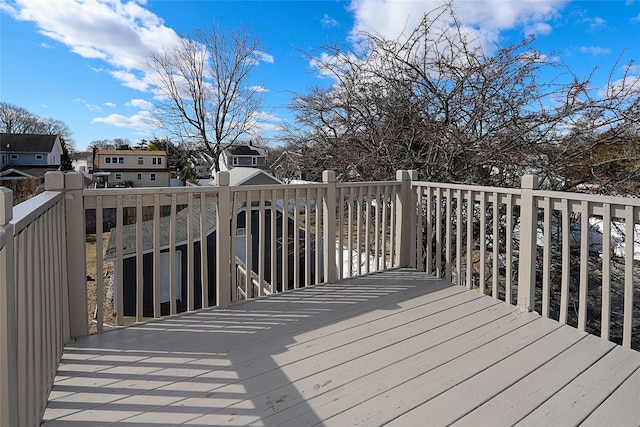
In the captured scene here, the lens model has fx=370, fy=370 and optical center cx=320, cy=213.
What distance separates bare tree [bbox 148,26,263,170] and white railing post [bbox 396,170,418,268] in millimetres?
10919

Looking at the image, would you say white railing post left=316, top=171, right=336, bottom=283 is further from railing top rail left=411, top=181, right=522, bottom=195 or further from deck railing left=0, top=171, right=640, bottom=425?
railing top rail left=411, top=181, right=522, bottom=195

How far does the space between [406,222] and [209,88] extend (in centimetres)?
1208

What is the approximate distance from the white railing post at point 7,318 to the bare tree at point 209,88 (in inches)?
516

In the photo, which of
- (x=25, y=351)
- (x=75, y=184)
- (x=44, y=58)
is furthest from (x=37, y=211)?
(x=44, y=58)

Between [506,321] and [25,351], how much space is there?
2.72 meters

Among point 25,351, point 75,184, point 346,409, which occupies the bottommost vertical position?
point 346,409

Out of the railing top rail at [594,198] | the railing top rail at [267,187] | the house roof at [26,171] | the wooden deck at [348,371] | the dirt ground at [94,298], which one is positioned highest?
the house roof at [26,171]

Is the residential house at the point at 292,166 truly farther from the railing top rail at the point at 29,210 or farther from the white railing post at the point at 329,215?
the railing top rail at the point at 29,210

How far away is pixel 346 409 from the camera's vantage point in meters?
1.64

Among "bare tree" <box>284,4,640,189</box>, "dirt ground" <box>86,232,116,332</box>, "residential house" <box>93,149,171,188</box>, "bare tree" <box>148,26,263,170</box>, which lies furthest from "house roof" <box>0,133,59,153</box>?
"bare tree" <box>284,4,640,189</box>

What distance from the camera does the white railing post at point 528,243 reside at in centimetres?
276

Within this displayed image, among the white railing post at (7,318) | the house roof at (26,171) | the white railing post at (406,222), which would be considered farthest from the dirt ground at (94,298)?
the house roof at (26,171)

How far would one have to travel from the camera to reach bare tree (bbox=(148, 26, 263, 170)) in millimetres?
12984

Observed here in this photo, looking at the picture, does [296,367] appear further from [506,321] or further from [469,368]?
[506,321]
